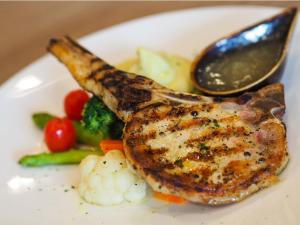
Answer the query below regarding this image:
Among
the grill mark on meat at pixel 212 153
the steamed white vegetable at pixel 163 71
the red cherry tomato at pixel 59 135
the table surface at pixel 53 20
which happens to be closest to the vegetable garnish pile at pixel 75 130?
the red cherry tomato at pixel 59 135

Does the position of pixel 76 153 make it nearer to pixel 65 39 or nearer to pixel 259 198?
pixel 65 39

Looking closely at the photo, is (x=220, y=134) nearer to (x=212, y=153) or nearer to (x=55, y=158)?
(x=212, y=153)

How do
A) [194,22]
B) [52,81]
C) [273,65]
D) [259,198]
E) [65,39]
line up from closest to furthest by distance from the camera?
1. [259,198]
2. [273,65]
3. [65,39]
4. [52,81]
5. [194,22]

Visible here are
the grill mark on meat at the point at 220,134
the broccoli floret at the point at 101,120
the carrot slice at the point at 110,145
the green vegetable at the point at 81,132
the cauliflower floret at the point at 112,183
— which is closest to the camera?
the grill mark on meat at the point at 220,134

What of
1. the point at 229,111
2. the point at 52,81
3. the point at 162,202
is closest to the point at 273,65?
the point at 229,111

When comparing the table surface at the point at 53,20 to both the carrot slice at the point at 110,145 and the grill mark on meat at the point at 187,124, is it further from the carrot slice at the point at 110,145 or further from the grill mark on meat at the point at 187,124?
the grill mark on meat at the point at 187,124

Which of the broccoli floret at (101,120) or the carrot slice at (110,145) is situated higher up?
the broccoli floret at (101,120)
